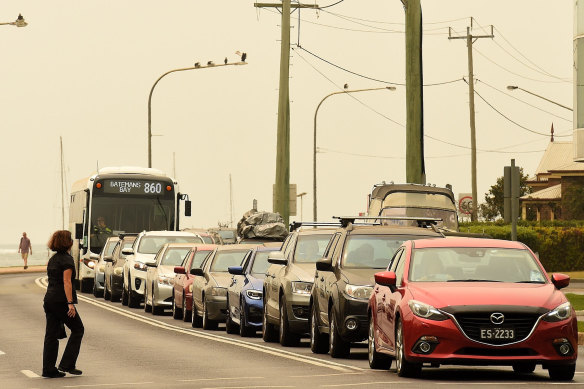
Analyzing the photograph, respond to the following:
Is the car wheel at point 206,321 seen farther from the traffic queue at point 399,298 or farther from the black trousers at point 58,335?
the black trousers at point 58,335

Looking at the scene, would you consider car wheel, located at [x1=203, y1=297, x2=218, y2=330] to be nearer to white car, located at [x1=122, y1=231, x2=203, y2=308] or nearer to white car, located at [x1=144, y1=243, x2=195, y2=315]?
white car, located at [x1=144, y1=243, x2=195, y2=315]

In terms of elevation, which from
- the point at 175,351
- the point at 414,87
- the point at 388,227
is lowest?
the point at 175,351

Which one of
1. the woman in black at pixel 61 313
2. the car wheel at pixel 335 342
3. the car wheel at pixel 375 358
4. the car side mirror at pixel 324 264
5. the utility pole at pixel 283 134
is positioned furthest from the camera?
the utility pole at pixel 283 134

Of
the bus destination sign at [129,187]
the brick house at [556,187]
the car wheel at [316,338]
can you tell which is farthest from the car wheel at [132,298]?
the brick house at [556,187]

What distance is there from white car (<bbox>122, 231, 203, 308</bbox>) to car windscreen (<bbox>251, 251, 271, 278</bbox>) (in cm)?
1097

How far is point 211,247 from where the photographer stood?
105ft

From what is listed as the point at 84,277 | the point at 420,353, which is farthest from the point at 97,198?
the point at 420,353

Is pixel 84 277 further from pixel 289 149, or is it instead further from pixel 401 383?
pixel 401 383

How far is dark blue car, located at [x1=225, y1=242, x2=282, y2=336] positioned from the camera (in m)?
25.4

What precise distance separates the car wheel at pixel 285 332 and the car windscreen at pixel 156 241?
629 inches

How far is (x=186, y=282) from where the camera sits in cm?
3108

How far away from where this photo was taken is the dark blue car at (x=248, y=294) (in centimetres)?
2538

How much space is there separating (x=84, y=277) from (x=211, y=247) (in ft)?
53.1

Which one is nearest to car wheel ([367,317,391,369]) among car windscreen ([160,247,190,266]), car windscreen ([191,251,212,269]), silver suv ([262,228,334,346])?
silver suv ([262,228,334,346])
